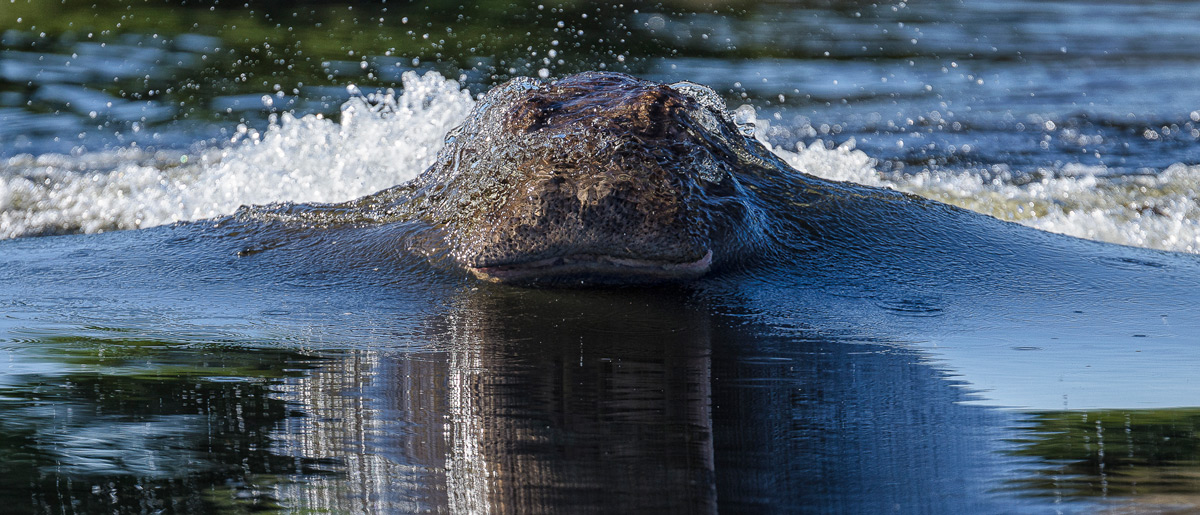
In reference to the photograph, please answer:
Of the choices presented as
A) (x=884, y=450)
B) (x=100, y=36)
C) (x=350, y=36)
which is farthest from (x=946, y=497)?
(x=100, y=36)

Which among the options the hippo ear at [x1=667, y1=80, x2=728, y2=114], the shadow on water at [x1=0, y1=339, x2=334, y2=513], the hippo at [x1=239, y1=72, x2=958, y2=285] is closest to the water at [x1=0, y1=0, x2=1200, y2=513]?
the shadow on water at [x1=0, y1=339, x2=334, y2=513]

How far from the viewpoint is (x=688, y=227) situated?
3.42 meters

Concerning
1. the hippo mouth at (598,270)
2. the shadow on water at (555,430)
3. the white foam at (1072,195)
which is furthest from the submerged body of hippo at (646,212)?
the white foam at (1072,195)

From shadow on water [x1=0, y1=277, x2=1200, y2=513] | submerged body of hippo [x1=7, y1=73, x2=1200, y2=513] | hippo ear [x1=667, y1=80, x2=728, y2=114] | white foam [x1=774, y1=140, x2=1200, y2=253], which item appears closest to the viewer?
shadow on water [x1=0, y1=277, x2=1200, y2=513]

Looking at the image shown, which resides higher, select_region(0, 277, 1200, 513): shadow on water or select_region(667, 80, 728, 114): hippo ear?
select_region(667, 80, 728, 114): hippo ear

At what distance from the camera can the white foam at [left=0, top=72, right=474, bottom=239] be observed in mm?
6426

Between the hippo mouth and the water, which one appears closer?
the water

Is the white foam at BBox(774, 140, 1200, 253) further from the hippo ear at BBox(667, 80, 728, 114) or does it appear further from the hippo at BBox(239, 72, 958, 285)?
the hippo at BBox(239, 72, 958, 285)

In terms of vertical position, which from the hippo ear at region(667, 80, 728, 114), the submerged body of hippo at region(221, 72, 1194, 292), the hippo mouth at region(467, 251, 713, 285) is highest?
the hippo ear at region(667, 80, 728, 114)

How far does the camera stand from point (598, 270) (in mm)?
3453

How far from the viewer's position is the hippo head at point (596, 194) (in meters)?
3.37

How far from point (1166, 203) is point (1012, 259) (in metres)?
3.26

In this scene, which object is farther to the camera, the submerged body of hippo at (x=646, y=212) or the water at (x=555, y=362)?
the submerged body of hippo at (x=646, y=212)

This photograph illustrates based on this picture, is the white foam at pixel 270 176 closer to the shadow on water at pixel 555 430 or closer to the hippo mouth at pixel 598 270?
the hippo mouth at pixel 598 270
